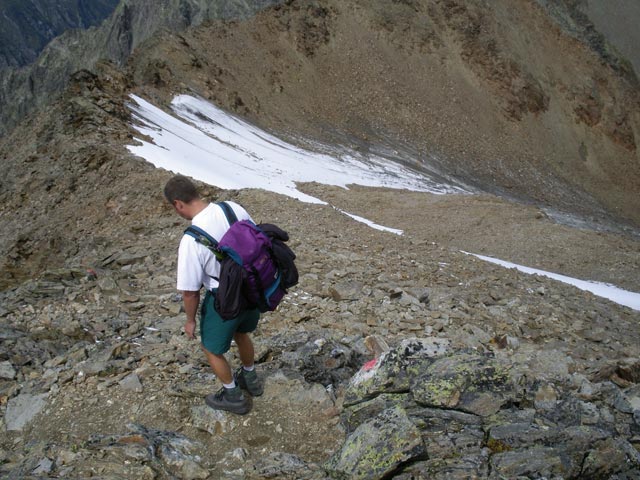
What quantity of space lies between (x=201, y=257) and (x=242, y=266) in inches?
11.7

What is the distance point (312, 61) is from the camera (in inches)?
1532

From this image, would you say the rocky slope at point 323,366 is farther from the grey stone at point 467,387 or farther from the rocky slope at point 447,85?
the rocky slope at point 447,85

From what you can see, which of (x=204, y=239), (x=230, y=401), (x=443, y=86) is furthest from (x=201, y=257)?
(x=443, y=86)

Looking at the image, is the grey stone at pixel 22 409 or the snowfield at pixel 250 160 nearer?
the grey stone at pixel 22 409

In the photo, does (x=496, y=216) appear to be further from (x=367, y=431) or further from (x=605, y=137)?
(x=605, y=137)

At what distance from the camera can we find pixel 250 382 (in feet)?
15.5

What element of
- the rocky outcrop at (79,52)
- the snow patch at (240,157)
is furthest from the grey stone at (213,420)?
the rocky outcrop at (79,52)

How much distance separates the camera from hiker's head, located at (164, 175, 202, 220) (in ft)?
13.5

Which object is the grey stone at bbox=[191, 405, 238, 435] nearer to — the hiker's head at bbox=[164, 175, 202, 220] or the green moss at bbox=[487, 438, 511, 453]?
the hiker's head at bbox=[164, 175, 202, 220]

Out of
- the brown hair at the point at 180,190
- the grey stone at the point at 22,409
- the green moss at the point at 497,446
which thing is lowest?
the grey stone at the point at 22,409

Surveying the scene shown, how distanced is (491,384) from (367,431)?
3.31 feet

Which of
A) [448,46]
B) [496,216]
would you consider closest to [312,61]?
[448,46]

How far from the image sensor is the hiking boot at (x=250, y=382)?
4.71 metres

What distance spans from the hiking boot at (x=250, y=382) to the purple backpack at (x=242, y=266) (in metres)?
0.75
